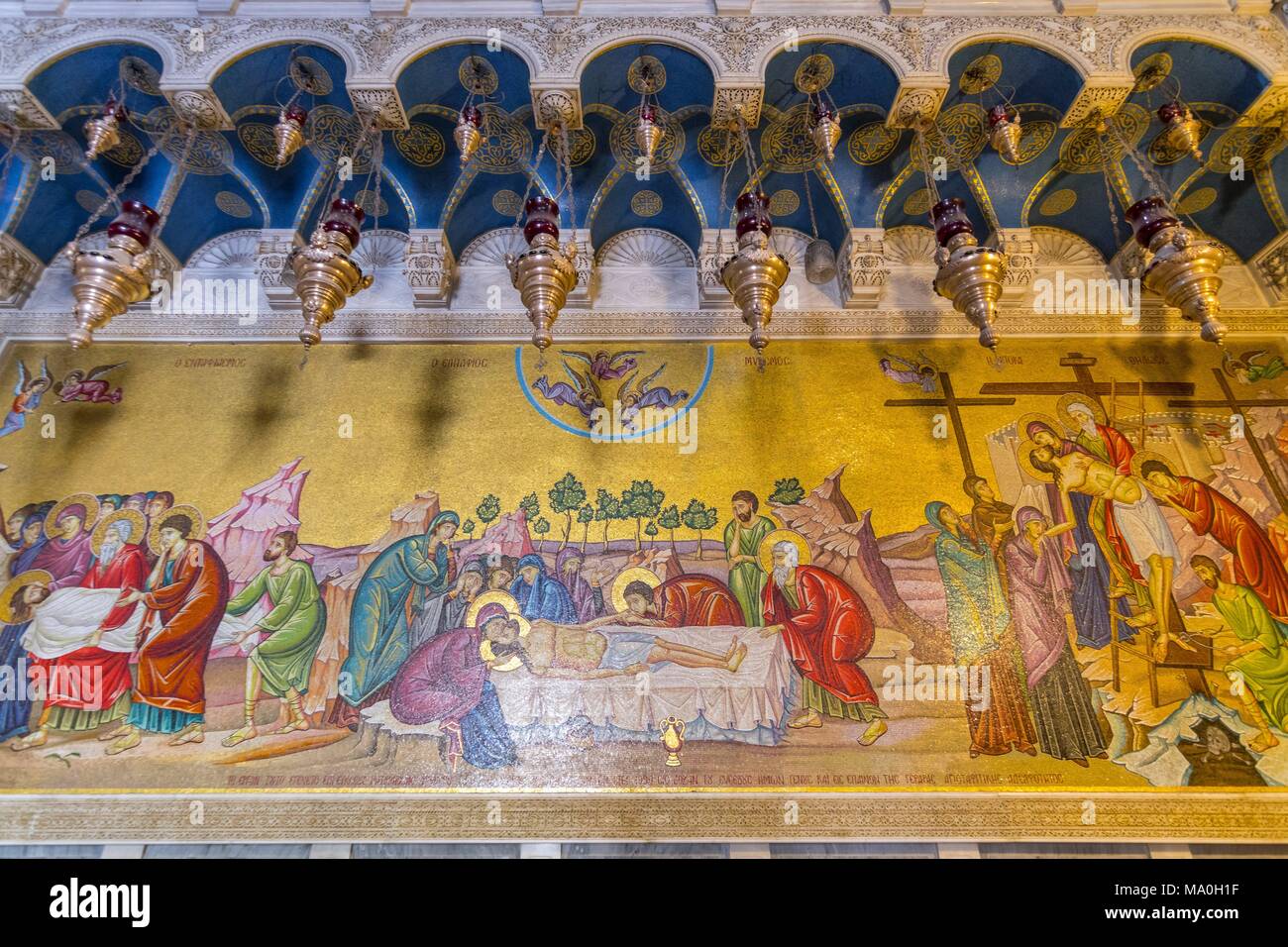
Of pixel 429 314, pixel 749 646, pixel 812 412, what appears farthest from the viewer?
pixel 429 314

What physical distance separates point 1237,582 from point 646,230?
17.9 feet

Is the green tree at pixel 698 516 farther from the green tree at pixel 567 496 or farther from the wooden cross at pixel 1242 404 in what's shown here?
the wooden cross at pixel 1242 404

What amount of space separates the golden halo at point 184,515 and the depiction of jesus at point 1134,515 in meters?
6.50

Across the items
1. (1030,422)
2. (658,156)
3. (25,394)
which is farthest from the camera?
(658,156)

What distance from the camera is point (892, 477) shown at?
224 inches

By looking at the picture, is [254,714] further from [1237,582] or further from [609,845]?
[1237,582]

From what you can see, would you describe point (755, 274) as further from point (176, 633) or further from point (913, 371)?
point (176, 633)

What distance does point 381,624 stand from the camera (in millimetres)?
5113

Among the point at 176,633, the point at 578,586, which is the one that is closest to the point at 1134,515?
the point at 578,586

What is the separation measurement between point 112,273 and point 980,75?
6681 millimetres

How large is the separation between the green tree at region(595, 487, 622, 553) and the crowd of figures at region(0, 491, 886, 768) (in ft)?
1.19

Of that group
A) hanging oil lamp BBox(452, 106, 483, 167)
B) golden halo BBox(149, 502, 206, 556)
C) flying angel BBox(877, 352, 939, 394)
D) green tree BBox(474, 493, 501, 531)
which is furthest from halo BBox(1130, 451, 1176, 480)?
golden halo BBox(149, 502, 206, 556)

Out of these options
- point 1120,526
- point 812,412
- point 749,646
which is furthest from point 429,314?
point 1120,526

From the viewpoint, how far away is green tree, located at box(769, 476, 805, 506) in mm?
5562
